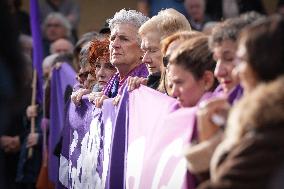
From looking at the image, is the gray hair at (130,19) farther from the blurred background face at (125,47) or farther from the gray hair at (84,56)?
the gray hair at (84,56)

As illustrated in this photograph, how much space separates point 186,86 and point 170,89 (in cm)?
73

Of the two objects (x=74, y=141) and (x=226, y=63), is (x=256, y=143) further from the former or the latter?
(x=74, y=141)

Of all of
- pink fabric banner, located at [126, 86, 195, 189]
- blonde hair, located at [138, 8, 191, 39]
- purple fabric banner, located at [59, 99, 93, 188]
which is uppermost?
blonde hair, located at [138, 8, 191, 39]

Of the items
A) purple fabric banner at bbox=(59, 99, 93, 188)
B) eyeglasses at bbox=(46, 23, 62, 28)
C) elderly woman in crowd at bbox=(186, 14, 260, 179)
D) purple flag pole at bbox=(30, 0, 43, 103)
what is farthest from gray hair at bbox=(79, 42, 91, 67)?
elderly woman in crowd at bbox=(186, 14, 260, 179)

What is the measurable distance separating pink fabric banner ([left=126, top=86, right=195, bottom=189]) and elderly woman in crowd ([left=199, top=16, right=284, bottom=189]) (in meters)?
1.19

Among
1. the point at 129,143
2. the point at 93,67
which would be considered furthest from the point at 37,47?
the point at 129,143

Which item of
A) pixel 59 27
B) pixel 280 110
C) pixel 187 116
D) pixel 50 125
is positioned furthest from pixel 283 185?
pixel 59 27

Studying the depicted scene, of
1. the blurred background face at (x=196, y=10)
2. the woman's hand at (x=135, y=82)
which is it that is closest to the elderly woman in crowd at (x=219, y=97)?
the woman's hand at (x=135, y=82)

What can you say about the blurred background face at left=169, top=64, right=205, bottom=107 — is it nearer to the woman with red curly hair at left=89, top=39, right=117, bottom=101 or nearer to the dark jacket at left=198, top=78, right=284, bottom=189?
the dark jacket at left=198, top=78, right=284, bottom=189

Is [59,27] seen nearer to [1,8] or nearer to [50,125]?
[50,125]

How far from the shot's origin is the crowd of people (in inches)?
184

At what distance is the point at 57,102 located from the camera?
12133 mm

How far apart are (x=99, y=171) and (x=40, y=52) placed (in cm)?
409

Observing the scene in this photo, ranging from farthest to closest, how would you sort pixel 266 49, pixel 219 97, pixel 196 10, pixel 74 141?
pixel 196 10 < pixel 74 141 < pixel 219 97 < pixel 266 49
